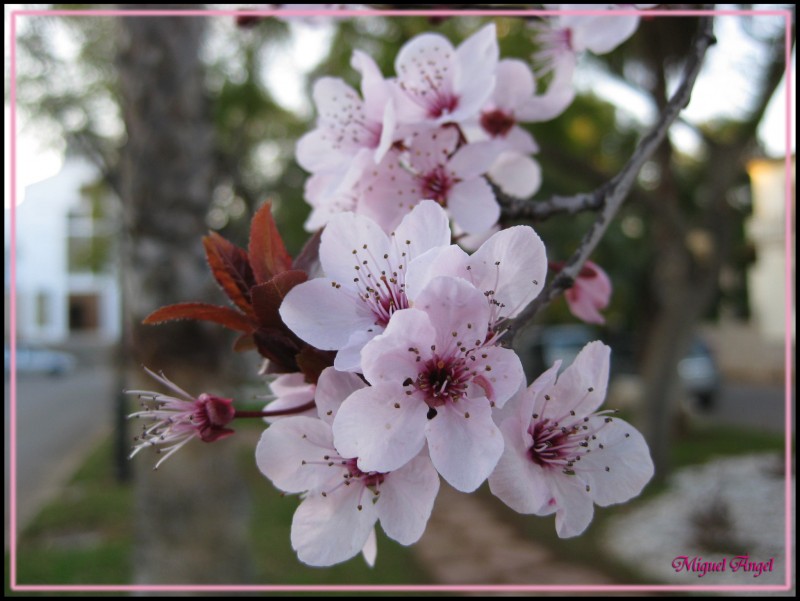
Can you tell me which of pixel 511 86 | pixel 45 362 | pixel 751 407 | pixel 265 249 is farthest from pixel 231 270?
pixel 45 362

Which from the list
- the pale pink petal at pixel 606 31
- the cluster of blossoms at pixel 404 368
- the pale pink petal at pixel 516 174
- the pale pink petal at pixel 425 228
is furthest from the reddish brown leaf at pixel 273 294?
the pale pink petal at pixel 606 31

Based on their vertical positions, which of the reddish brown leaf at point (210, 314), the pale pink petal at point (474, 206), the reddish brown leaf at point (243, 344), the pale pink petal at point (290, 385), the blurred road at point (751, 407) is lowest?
the blurred road at point (751, 407)

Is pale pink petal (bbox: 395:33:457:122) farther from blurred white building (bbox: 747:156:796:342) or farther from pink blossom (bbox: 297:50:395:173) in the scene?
blurred white building (bbox: 747:156:796:342)

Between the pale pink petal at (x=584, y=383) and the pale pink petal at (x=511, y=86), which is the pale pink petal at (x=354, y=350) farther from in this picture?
the pale pink petal at (x=511, y=86)

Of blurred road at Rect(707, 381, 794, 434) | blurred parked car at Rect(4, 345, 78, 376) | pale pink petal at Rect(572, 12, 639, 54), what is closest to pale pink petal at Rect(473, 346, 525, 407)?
pale pink petal at Rect(572, 12, 639, 54)

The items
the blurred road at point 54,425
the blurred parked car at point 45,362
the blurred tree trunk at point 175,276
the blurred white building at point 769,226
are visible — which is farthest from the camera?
the blurred parked car at point 45,362

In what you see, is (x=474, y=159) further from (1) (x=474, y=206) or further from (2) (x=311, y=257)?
(2) (x=311, y=257)
